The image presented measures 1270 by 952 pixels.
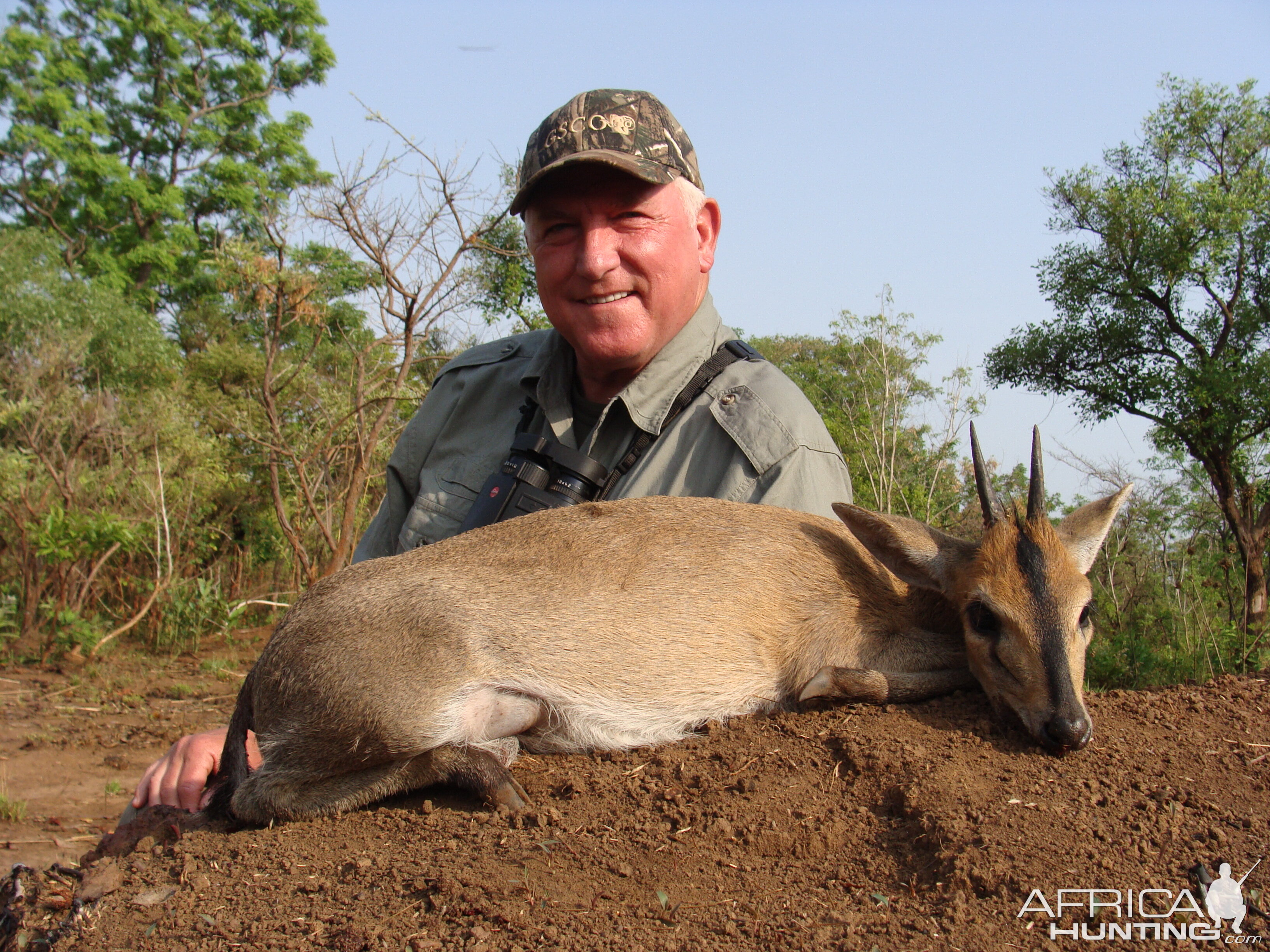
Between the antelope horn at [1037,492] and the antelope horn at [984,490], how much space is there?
133mm

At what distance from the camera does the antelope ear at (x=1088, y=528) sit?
3.73 metres

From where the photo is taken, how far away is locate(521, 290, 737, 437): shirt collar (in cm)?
444

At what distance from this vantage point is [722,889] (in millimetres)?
2488

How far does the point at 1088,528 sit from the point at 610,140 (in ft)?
8.84

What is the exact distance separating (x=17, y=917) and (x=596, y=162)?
3.55 metres

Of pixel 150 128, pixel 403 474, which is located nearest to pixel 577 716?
pixel 403 474

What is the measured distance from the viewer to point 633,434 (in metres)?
4.61

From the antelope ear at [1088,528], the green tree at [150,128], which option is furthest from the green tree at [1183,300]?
the green tree at [150,128]

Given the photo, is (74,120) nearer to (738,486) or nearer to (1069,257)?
(1069,257)

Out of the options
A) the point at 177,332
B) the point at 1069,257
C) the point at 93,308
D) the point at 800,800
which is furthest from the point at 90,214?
the point at 800,800

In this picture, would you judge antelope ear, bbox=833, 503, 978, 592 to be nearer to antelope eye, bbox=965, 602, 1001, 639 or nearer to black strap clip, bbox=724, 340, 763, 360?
antelope eye, bbox=965, 602, 1001, 639

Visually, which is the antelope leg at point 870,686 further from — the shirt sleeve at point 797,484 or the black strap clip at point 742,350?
the black strap clip at point 742,350

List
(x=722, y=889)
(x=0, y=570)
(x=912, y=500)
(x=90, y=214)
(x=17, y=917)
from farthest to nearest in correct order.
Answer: (x=90, y=214) < (x=0, y=570) < (x=912, y=500) < (x=17, y=917) < (x=722, y=889)

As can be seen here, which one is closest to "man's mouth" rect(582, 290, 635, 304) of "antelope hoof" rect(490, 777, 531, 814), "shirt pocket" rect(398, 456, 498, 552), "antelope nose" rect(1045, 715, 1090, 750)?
"shirt pocket" rect(398, 456, 498, 552)
